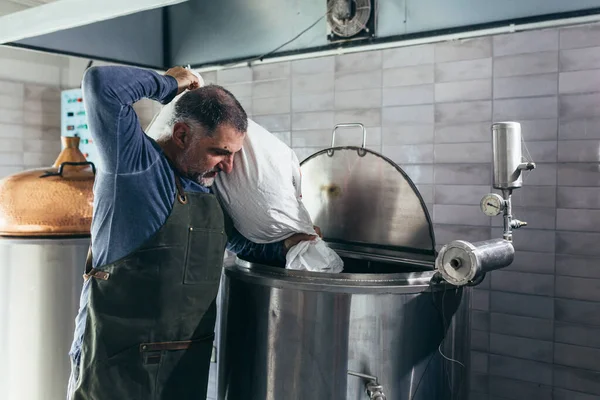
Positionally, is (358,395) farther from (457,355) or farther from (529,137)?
(529,137)

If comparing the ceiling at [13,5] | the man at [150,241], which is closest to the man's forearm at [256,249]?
the man at [150,241]

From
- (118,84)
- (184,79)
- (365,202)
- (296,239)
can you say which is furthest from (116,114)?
(365,202)

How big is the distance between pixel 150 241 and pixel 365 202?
0.91 m

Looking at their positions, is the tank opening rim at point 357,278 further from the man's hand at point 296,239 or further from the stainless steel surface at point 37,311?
the stainless steel surface at point 37,311

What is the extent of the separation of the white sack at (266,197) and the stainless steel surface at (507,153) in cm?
66

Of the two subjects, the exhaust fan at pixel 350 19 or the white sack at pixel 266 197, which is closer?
the white sack at pixel 266 197

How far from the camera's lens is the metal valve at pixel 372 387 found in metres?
1.69

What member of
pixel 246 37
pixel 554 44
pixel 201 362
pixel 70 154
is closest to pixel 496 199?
pixel 554 44

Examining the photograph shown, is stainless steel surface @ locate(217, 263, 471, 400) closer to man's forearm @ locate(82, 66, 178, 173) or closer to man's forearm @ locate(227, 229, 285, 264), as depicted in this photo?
man's forearm @ locate(227, 229, 285, 264)

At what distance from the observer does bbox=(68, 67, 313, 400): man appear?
5.28 ft

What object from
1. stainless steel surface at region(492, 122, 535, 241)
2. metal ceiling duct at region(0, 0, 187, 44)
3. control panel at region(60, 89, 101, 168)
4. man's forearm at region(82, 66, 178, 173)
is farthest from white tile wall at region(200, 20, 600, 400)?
control panel at region(60, 89, 101, 168)

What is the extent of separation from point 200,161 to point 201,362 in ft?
2.18

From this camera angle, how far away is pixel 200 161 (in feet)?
5.69

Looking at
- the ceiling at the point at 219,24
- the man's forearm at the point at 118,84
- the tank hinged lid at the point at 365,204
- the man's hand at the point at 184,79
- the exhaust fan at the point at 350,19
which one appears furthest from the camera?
the exhaust fan at the point at 350,19
